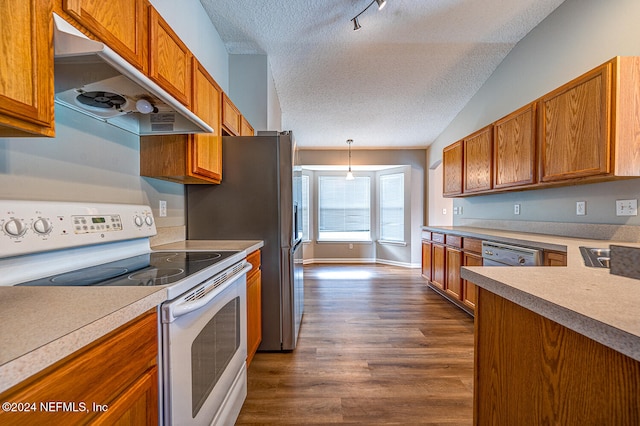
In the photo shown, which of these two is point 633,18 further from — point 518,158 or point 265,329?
point 265,329

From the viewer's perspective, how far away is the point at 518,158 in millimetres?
2488

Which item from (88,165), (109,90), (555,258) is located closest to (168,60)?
(109,90)

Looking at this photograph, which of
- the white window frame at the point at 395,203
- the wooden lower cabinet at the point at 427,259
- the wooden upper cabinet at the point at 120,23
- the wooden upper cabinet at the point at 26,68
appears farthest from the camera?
the white window frame at the point at 395,203

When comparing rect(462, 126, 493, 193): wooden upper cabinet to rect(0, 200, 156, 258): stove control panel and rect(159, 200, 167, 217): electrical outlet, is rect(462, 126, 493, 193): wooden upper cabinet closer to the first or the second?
rect(159, 200, 167, 217): electrical outlet

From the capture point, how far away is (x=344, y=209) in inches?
233

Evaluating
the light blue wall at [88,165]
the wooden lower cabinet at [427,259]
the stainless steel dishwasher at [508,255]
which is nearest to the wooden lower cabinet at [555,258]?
the stainless steel dishwasher at [508,255]

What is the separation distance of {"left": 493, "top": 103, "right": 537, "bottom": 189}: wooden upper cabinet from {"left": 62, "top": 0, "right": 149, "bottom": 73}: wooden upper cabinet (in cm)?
279

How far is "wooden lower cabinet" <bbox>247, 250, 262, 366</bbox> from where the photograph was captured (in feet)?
5.97

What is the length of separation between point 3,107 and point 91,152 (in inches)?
27.0

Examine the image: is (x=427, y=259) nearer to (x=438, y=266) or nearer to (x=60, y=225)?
(x=438, y=266)

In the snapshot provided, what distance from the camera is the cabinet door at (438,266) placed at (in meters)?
3.41

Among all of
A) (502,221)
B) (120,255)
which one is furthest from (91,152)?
(502,221)

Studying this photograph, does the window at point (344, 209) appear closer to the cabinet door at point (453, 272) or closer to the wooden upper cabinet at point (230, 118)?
the cabinet door at point (453, 272)

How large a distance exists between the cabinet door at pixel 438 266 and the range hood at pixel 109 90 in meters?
3.07
